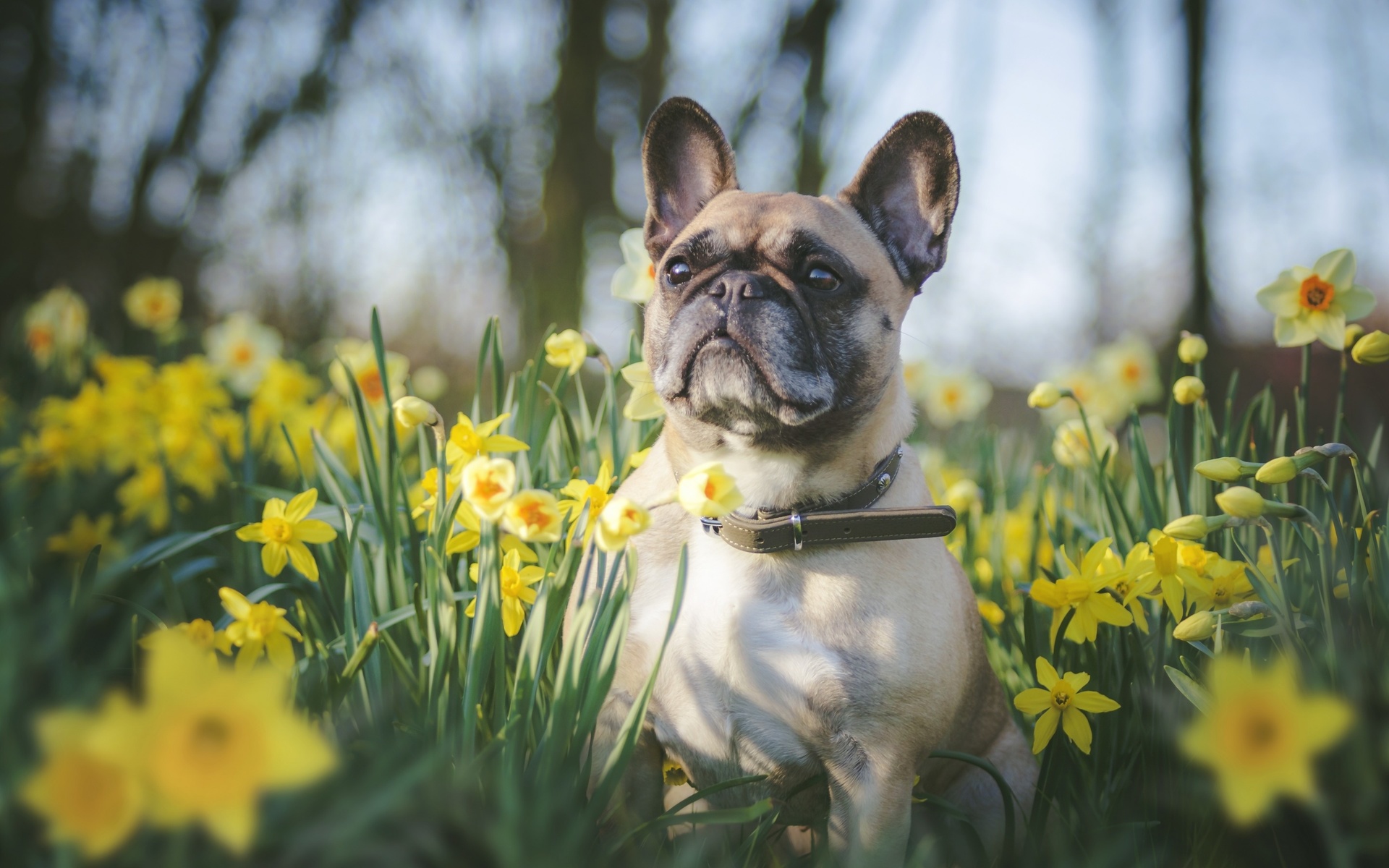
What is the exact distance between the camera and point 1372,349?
200cm

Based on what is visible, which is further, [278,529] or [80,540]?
[80,540]

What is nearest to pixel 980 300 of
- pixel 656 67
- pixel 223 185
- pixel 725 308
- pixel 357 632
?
pixel 656 67

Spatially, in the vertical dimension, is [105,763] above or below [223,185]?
below

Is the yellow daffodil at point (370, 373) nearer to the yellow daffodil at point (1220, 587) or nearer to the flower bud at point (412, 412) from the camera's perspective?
the flower bud at point (412, 412)

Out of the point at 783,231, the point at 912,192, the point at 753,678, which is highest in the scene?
the point at 912,192

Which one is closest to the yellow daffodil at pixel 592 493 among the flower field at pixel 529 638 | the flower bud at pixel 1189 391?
the flower field at pixel 529 638

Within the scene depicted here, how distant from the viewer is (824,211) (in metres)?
2.32

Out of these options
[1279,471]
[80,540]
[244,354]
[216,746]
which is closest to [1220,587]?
[1279,471]

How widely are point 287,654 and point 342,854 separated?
2.30ft

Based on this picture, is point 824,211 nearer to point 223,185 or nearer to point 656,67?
point 656,67

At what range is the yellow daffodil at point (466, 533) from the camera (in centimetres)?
174

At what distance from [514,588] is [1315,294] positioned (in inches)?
81.9

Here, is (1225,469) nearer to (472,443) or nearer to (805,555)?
(805,555)

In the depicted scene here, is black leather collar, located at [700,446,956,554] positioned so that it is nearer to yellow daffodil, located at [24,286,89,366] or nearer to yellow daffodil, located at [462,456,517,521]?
yellow daffodil, located at [462,456,517,521]
